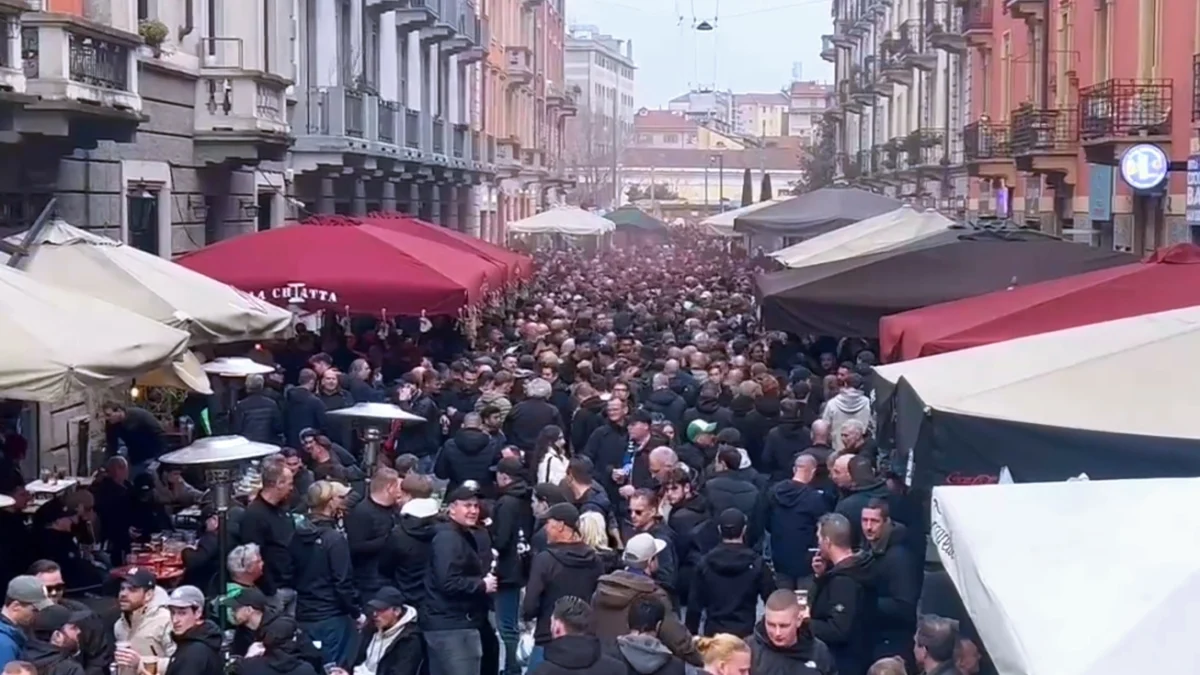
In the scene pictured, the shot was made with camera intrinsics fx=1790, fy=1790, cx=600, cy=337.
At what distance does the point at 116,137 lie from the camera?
16.0m

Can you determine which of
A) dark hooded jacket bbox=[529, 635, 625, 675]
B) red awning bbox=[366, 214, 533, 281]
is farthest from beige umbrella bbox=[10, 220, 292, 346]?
red awning bbox=[366, 214, 533, 281]

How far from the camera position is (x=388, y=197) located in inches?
1345

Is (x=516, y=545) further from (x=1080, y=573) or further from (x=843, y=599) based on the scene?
(x=1080, y=573)

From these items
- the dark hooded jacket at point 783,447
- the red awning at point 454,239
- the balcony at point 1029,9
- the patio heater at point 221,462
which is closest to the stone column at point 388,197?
the red awning at point 454,239

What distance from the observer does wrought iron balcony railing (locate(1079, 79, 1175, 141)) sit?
24531 millimetres

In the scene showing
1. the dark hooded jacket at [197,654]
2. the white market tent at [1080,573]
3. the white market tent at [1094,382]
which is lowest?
the dark hooded jacket at [197,654]

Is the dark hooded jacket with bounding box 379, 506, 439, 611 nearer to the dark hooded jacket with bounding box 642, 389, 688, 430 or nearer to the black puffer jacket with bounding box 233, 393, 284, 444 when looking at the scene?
the black puffer jacket with bounding box 233, 393, 284, 444

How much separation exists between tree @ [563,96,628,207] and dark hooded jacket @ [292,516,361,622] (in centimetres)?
7923

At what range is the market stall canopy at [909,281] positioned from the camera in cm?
1452

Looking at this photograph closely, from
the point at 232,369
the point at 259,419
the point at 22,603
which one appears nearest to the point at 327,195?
the point at 232,369

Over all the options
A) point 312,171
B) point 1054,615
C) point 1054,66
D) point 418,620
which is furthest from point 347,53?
point 1054,615

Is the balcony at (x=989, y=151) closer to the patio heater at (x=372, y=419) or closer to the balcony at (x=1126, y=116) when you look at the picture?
the balcony at (x=1126, y=116)

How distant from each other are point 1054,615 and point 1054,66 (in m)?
28.9

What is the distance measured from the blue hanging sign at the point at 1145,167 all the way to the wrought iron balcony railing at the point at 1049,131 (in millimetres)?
7142
